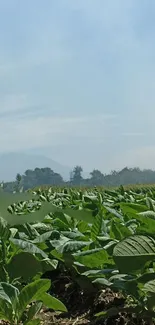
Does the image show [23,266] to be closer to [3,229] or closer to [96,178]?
[3,229]

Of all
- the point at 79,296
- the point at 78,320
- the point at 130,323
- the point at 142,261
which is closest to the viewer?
the point at 142,261

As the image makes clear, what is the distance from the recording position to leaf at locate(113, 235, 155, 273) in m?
1.77

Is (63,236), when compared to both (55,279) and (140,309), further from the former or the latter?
(55,279)

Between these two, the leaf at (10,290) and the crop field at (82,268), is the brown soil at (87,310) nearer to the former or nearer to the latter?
the crop field at (82,268)

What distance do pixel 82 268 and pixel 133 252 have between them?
2.83 feet

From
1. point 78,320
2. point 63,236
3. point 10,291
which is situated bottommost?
point 78,320

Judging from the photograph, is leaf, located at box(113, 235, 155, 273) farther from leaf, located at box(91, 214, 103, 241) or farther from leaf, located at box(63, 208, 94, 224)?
leaf, located at box(63, 208, 94, 224)

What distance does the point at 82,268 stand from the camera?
260 cm

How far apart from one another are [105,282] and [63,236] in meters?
0.51

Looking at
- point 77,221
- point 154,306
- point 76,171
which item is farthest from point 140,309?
point 76,171

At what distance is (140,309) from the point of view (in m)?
2.13


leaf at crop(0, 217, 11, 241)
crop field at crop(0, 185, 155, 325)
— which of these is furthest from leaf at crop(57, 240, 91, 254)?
leaf at crop(0, 217, 11, 241)

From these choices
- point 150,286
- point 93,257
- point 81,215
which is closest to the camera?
→ point 150,286

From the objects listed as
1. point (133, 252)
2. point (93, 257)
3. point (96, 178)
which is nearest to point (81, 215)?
point (93, 257)
